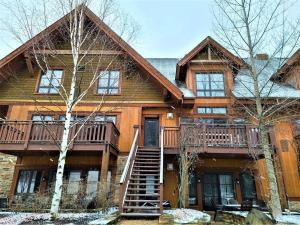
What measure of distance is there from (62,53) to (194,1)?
7917 millimetres

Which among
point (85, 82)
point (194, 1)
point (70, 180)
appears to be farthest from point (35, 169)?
point (194, 1)

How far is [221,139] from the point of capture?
11.0m

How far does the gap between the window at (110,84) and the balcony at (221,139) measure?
4902 millimetres

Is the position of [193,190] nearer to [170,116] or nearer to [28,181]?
[170,116]

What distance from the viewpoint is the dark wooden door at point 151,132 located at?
43.9 ft

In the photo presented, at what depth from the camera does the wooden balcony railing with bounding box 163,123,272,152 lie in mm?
10734

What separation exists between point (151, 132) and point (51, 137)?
5.20 m

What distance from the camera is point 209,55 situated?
13969 mm

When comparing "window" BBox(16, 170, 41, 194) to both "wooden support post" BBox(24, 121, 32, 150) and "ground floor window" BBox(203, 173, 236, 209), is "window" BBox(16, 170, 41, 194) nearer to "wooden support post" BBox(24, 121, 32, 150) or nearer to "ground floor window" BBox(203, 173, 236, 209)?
"wooden support post" BBox(24, 121, 32, 150)

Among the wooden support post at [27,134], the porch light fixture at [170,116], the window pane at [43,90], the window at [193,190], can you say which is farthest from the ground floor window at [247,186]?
the window pane at [43,90]

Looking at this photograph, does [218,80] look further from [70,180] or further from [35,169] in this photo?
[35,169]

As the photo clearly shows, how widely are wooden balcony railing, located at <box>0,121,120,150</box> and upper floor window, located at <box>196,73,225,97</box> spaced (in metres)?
5.61

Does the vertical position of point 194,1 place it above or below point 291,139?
above

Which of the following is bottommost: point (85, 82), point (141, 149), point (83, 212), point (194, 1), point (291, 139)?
point (83, 212)
